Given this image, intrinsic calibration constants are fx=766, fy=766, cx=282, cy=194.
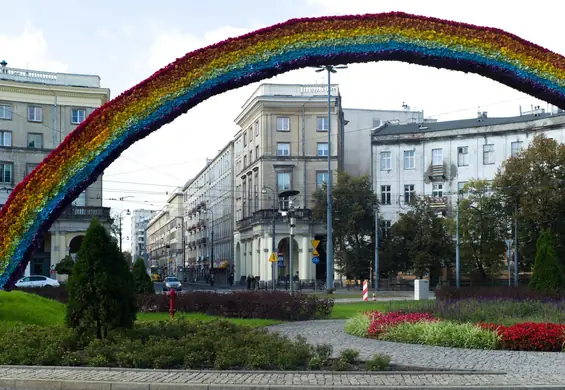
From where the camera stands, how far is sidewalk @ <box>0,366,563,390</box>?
1107 centimetres

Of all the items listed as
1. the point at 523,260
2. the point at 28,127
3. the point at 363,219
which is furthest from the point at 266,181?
the point at 523,260

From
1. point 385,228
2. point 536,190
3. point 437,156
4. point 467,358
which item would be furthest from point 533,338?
point 437,156

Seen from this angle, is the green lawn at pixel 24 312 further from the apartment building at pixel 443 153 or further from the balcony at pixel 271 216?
the balcony at pixel 271 216

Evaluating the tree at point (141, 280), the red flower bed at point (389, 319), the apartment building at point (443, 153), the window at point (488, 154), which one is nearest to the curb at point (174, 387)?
the red flower bed at point (389, 319)

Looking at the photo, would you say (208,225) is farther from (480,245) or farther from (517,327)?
(517,327)

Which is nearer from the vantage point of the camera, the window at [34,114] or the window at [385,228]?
the window at [385,228]

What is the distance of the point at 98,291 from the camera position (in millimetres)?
14008

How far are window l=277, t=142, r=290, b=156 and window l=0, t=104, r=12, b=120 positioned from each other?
23801mm

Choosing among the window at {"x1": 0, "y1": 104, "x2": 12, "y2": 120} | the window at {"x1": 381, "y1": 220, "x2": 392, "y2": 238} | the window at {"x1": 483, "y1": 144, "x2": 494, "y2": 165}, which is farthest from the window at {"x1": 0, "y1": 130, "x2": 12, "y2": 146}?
the window at {"x1": 483, "y1": 144, "x2": 494, "y2": 165}

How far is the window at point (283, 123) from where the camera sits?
71438mm

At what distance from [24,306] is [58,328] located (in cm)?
358

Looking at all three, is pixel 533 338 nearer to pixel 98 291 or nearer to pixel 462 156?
pixel 98 291

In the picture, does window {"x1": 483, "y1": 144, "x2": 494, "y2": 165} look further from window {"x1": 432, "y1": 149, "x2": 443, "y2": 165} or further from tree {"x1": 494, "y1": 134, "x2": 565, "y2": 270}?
tree {"x1": 494, "y1": 134, "x2": 565, "y2": 270}

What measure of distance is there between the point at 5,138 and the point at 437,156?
120 ft
